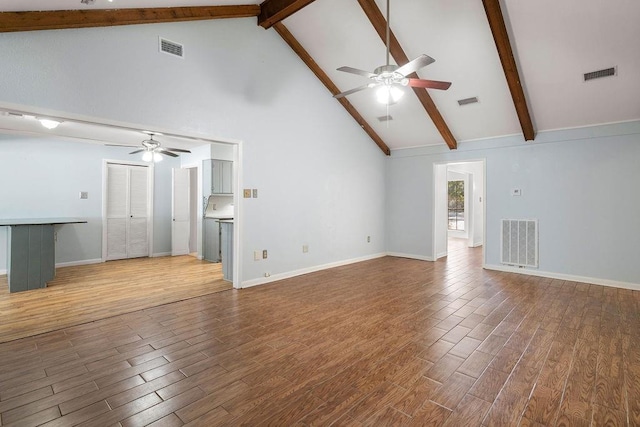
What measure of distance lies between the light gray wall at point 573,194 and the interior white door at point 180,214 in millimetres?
6221

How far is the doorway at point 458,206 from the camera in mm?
6922

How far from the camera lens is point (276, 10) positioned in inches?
171

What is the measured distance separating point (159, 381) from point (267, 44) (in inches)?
185

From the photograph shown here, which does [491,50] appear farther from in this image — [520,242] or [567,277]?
[567,277]

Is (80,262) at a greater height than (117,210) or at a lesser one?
lesser

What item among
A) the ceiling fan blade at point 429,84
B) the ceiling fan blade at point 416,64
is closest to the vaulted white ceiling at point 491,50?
the ceiling fan blade at point 429,84

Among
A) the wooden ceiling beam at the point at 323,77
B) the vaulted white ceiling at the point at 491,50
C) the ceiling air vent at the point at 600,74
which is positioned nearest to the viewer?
the vaulted white ceiling at the point at 491,50

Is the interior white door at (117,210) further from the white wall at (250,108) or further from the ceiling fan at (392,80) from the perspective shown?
the ceiling fan at (392,80)

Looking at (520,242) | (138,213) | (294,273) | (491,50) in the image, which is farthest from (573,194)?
(138,213)

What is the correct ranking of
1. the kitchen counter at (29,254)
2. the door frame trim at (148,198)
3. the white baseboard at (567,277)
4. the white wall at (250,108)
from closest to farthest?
1. the white wall at (250,108)
2. the kitchen counter at (29,254)
3. the white baseboard at (567,277)
4. the door frame trim at (148,198)

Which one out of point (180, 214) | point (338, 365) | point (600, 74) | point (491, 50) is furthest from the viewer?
point (180, 214)

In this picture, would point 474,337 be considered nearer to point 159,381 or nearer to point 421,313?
point 421,313

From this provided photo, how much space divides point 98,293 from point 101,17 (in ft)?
11.3

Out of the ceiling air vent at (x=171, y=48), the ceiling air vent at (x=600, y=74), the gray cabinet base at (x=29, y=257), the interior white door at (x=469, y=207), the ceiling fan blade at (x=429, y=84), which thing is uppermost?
the ceiling air vent at (x=171, y=48)
